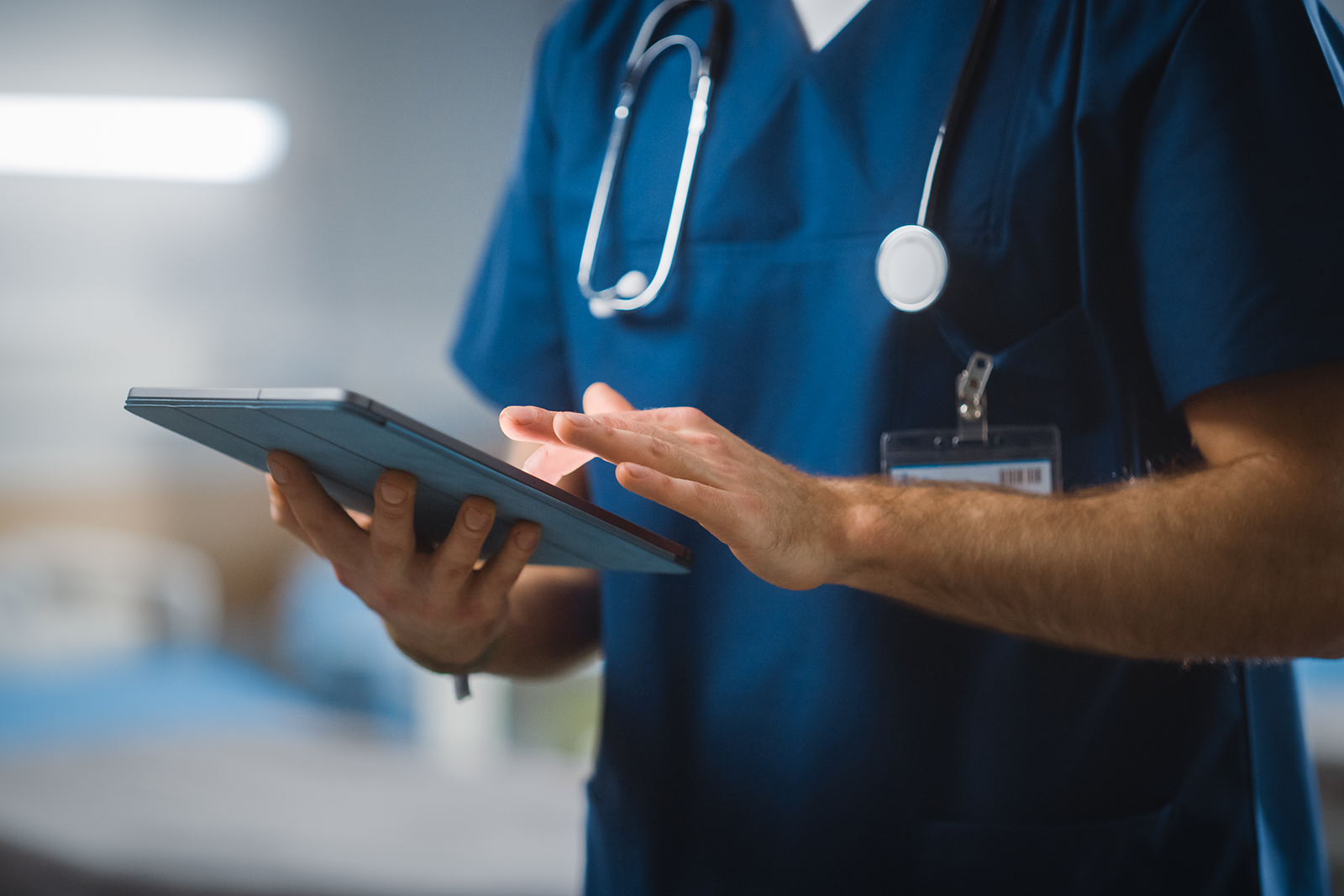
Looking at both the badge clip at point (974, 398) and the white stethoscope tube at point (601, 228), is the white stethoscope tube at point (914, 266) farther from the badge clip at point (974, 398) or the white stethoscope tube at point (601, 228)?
the white stethoscope tube at point (601, 228)

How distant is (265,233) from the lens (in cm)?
397

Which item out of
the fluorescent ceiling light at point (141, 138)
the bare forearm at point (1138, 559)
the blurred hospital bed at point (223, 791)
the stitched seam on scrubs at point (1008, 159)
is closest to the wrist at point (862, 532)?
the bare forearm at point (1138, 559)

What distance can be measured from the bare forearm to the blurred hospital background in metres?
2.51

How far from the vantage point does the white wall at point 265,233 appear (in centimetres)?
367

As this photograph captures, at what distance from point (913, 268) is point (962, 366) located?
0.09 meters

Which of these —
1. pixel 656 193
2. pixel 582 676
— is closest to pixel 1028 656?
pixel 656 193

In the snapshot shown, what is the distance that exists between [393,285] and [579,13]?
3.30 metres

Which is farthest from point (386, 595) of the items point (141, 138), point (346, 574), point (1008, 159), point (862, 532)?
point (141, 138)

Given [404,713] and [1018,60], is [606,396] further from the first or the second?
[404,713]

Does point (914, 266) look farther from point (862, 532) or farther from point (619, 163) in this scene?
point (619, 163)

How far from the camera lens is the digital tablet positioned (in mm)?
505

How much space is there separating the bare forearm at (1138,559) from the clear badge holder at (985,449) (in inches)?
3.2

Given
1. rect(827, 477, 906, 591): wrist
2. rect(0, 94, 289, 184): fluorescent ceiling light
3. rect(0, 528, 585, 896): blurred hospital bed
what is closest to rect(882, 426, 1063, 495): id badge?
rect(827, 477, 906, 591): wrist

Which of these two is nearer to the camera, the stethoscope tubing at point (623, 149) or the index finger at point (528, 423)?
the index finger at point (528, 423)
